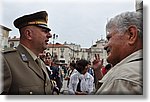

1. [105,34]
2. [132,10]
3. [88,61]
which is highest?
[132,10]

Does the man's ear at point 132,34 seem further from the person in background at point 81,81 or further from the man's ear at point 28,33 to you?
the man's ear at point 28,33

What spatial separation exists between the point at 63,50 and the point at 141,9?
0.65 meters

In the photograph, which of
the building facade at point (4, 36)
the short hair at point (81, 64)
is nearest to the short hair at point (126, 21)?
the short hair at point (81, 64)

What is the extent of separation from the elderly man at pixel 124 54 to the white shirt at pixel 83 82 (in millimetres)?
109

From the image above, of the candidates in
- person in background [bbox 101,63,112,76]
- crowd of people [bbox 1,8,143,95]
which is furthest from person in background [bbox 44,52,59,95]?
person in background [bbox 101,63,112,76]

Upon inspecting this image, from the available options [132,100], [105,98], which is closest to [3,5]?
[105,98]

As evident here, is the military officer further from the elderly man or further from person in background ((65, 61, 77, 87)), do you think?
the elderly man

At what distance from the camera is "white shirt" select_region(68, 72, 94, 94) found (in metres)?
2.28

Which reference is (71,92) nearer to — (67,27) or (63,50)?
(63,50)

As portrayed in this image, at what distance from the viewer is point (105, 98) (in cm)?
224

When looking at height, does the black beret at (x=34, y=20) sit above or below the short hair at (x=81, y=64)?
above

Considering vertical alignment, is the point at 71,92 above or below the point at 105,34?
below

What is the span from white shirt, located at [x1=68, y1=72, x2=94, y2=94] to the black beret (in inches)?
16.2

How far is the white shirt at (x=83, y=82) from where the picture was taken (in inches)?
89.9
